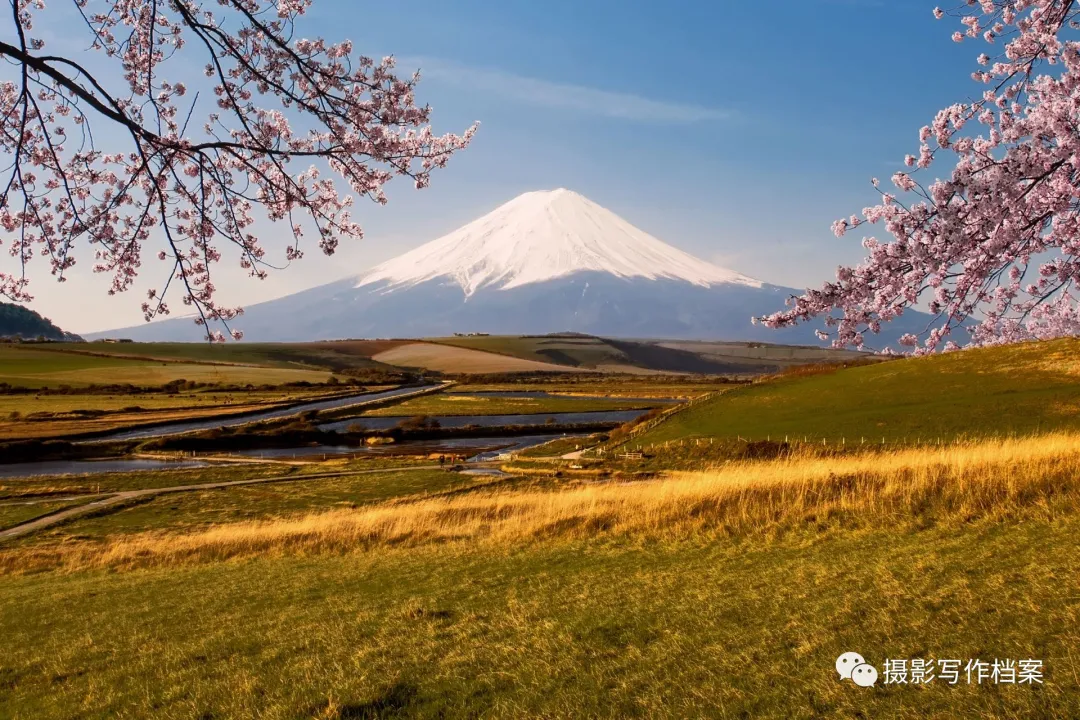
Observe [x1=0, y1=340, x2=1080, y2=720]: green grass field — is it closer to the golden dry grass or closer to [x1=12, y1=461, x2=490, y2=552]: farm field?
the golden dry grass

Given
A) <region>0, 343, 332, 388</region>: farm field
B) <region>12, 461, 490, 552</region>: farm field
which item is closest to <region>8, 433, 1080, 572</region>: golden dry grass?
<region>12, 461, 490, 552</region>: farm field

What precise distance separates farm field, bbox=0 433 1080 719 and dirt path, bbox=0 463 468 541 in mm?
13963

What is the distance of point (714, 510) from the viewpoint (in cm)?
1777

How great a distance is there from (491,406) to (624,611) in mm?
99325

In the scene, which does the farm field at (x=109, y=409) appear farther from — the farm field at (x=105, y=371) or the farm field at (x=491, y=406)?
the farm field at (x=105, y=371)

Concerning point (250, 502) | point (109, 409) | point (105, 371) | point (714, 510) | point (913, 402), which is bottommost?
point (250, 502)

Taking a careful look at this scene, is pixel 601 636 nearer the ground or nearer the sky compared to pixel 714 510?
nearer the sky

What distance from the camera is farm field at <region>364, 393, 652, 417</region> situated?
102438 millimetres

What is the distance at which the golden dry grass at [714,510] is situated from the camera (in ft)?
49.0

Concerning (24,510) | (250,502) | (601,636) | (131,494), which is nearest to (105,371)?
(131,494)

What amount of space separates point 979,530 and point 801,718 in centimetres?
806

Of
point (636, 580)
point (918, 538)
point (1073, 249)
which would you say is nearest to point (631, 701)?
point (636, 580)

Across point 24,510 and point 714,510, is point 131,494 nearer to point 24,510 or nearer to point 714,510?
point 24,510

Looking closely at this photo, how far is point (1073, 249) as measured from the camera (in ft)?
36.0
